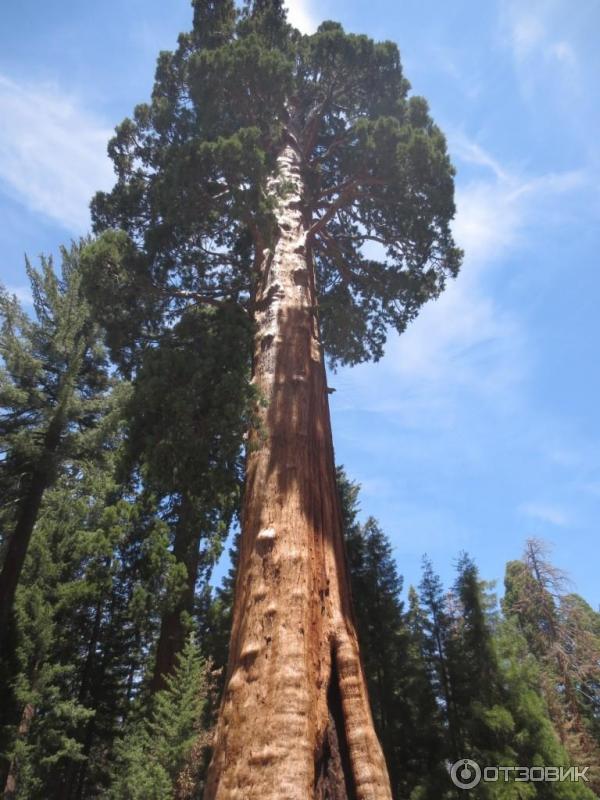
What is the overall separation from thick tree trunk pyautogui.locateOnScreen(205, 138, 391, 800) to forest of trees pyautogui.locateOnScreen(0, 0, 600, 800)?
0.02m

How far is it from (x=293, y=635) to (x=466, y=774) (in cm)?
1105

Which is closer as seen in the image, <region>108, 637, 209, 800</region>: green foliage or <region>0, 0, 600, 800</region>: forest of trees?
<region>0, 0, 600, 800</region>: forest of trees

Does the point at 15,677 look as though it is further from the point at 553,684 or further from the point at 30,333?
the point at 553,684

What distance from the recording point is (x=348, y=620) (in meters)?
4.10

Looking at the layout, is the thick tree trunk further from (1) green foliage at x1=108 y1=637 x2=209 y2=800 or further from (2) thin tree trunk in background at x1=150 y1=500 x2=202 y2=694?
(2) thin tree trunk in background at x1=150 y1=500 x2=202 y2=694

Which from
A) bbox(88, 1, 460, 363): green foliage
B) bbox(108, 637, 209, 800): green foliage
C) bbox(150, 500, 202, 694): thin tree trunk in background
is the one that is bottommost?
bbox(108, 637, 209, 800): green foliage

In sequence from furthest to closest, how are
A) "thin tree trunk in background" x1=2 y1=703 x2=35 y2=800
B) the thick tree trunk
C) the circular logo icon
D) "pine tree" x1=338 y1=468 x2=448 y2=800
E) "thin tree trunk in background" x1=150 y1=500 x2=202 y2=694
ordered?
"pine tree" x1=338 y1=468 x2=448 y2=800 < the circular logo icon < "thin tree trunk in background" x1=150 y1=500 x2=202 y2=694 < "thin tree trunk in background" x1=2 y1=703 x2=35 y2=800 < the thick tree trunk

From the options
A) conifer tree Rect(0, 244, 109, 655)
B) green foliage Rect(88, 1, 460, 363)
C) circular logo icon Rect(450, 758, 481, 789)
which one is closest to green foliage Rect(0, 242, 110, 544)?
conifer tree Rect(0, 244, 109, 655)

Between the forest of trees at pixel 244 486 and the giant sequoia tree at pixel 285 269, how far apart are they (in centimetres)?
3

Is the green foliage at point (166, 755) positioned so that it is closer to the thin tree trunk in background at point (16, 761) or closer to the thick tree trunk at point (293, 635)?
the thin tree trunk in background at point (16, 761)

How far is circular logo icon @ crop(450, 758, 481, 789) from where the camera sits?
10.5m

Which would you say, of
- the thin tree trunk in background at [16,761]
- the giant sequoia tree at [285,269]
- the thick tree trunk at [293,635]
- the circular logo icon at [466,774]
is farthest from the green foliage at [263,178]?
the circular logo icon at [466,774]

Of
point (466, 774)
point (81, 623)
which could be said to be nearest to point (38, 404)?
point (81, 623)

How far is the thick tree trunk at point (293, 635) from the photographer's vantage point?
3104 mm
